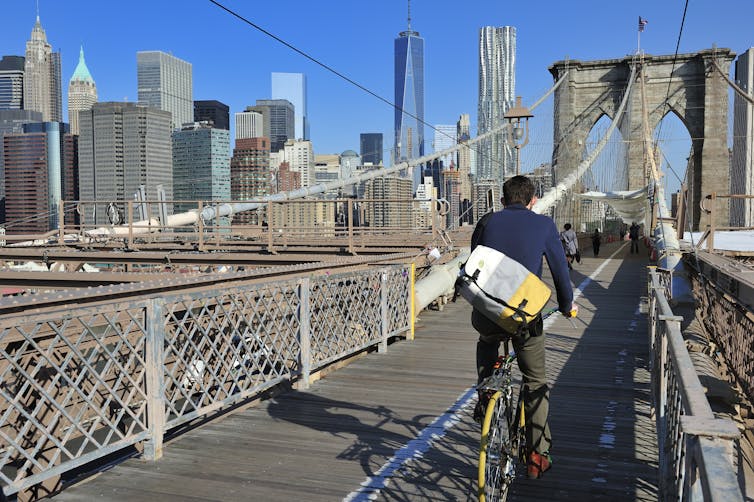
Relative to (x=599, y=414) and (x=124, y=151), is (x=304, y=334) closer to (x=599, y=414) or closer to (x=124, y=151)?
(x=599, y=414)

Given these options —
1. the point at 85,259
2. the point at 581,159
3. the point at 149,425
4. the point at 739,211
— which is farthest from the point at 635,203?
the point at 149,425

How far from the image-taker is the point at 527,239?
387cm

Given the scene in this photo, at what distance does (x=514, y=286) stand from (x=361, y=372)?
4001mm

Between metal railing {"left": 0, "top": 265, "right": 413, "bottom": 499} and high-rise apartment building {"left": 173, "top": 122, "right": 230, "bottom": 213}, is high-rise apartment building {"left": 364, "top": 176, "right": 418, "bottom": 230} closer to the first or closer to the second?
metal railing {"left": 0, "top": 265, "right": 413, "bottom": 499}

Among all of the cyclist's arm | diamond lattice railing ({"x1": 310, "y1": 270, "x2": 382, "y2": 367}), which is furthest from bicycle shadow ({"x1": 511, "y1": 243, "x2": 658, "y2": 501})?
diamond lattice railing ({"x1": 310, "y1": 270, "x2": 382, "y2": 367})

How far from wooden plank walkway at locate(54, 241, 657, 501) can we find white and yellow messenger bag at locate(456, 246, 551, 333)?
1.17m

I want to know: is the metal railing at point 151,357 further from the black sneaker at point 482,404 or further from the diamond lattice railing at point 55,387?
the black sneaker at point 482,404

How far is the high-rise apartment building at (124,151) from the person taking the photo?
16925 cm

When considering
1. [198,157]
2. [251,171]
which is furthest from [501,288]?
[198,157]

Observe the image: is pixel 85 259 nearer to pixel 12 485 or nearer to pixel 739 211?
pixel 12 485

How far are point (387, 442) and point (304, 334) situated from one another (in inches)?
73.7

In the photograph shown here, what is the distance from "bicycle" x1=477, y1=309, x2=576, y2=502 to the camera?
3.38m

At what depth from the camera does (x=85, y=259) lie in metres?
19.2

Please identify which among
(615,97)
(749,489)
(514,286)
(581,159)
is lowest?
(749,489)
